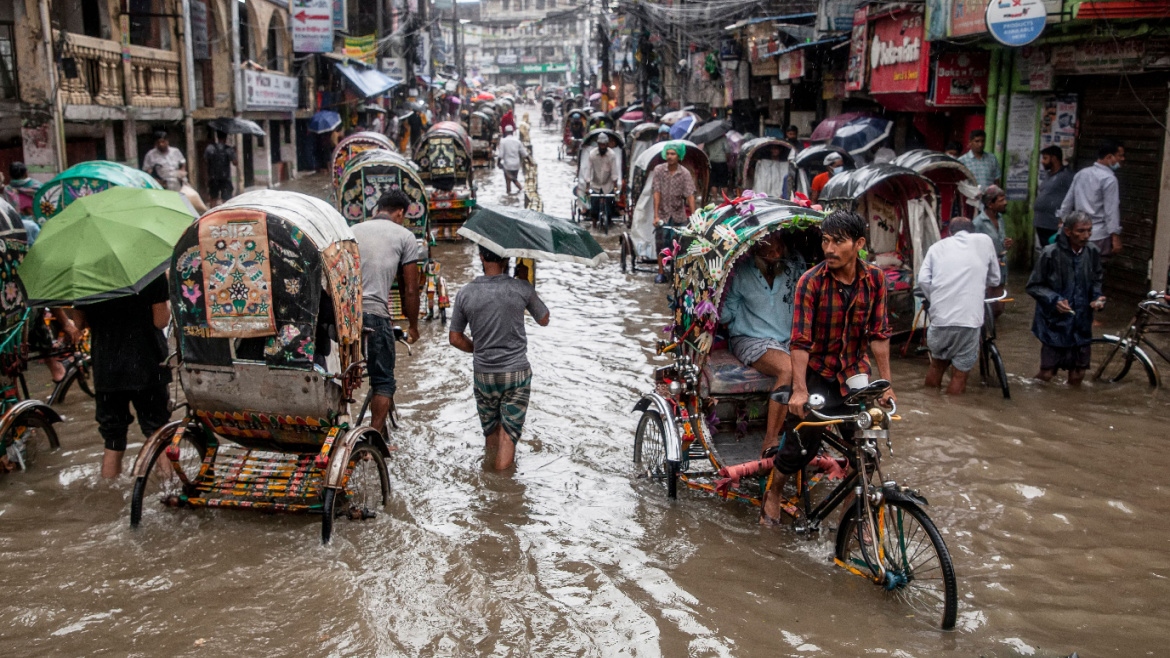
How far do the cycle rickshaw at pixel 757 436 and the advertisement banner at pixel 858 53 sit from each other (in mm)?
11348

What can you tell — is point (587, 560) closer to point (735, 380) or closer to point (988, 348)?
point (735, 380)

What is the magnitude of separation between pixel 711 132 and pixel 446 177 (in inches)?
229

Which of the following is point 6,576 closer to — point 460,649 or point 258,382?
point 258,382

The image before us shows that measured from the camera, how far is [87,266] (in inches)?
197

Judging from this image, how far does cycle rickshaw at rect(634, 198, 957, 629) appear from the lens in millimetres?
4297

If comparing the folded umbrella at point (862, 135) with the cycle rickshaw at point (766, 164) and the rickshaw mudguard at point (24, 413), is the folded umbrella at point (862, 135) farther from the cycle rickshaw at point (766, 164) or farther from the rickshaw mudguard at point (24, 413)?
the rickshaw mudguard at point (24, 413)

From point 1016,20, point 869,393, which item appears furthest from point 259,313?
point 1016,20

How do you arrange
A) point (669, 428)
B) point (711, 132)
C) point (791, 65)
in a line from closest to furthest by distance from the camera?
point (669, 428) → point (711, 132) → point (791, 65)

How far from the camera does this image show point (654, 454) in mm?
6156

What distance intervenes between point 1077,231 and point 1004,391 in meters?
1.37

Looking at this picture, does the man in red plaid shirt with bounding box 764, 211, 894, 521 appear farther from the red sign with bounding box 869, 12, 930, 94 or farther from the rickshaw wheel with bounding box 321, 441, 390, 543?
the red sign with bounding box 869, 12, 930, 94

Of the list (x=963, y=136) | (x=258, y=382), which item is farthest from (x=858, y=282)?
(x=963, y=136)

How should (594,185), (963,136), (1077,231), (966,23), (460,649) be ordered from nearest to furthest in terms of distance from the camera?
(460,649) → (1077,231) → (966,23) → (963,136) → (594,185)

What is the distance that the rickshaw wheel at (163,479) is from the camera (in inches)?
200
